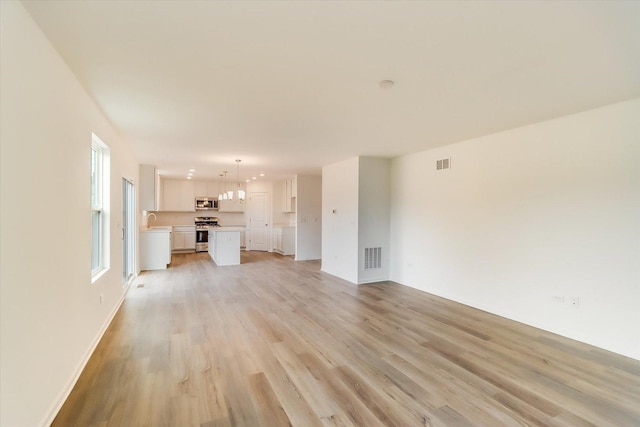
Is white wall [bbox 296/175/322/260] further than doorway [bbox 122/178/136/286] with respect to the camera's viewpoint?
Yes

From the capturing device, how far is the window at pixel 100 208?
3.44 metres

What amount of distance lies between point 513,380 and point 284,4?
10.7 feet

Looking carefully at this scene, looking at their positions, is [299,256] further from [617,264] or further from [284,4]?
[284,4]

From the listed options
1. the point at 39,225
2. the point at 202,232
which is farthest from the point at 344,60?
the point at 202,232

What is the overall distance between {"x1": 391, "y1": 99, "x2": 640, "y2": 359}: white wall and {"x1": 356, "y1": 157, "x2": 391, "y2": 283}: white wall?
3.34 ft

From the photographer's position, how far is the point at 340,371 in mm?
2602

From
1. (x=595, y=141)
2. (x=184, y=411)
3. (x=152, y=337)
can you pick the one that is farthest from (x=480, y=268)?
(x=152, y=337)

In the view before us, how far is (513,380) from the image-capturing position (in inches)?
97.5

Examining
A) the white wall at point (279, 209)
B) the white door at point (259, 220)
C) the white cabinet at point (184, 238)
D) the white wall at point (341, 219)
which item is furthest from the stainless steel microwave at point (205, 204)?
the white wall at point (341, 219)

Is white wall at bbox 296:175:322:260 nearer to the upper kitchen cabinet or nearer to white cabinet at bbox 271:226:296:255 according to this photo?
white cabinet at bbox 271:226:296:255

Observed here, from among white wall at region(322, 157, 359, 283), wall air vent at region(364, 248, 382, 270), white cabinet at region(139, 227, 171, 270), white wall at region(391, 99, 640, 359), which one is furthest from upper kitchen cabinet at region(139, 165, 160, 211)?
white wall at region(391, 99, 640, 359)

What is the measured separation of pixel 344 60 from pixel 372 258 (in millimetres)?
4407

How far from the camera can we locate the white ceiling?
5.53ft

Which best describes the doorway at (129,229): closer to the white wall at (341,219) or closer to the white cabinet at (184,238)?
the white cabinet at (184,238)
